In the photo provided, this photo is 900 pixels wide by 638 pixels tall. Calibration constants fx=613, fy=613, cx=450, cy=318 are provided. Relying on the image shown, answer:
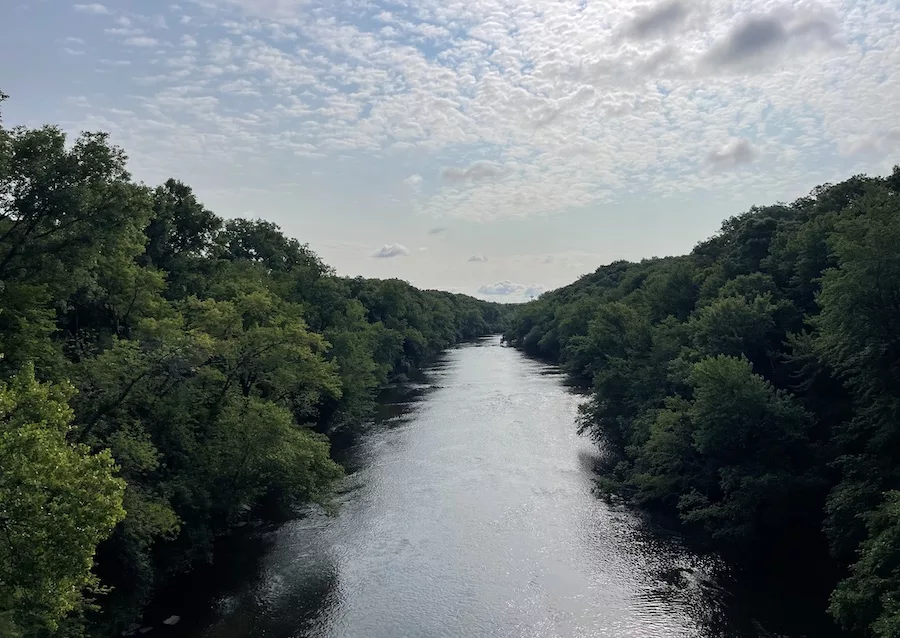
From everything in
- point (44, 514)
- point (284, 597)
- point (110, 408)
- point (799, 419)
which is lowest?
point (284, 597)

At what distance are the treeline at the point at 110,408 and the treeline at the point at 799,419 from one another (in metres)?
15.3

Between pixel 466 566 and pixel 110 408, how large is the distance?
13344 mm

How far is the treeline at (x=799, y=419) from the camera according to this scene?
19734mm

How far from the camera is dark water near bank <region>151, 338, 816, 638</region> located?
62.0ft

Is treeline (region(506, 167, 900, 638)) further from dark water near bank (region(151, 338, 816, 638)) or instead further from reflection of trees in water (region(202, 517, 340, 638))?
reflection of trees in water (region(202, 517, 340, 638))

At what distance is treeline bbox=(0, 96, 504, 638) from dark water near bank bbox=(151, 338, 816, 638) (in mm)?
2479

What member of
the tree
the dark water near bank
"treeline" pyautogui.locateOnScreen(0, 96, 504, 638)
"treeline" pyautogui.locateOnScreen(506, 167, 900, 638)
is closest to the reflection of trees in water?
the dark water near bank

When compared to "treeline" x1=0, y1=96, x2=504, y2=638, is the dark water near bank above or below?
below

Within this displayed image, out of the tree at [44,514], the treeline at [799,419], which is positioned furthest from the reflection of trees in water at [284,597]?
the treeline at [799,419]

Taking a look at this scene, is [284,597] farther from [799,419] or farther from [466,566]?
[799,419]

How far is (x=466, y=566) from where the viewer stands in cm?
2275

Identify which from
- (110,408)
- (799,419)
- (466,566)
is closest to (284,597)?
(466,566)

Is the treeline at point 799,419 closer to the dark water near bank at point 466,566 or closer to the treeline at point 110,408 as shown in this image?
the dark water near bank at point 466,566

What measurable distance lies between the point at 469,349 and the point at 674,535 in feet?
296
